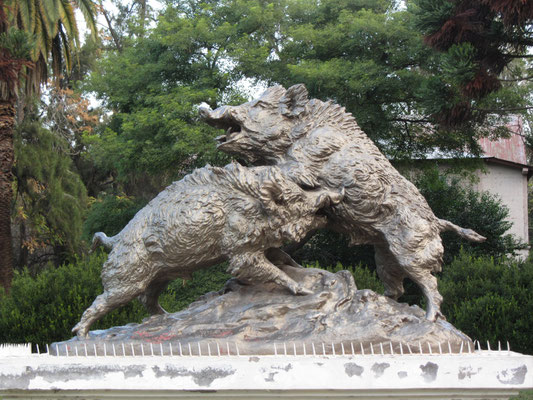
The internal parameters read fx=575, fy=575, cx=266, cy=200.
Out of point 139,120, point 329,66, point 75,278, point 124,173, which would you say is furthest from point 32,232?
point 329,66

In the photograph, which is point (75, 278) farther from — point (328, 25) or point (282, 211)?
point (328, 25)

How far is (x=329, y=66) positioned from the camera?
1171cm

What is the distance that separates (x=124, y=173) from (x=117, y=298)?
10.1m

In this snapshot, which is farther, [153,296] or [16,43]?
[16,43]

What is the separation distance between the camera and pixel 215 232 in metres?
4.18

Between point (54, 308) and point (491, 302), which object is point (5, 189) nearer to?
point (54, 308)

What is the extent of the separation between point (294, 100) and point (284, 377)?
2.24 meters

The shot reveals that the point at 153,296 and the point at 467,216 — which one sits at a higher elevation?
the point at 153,296

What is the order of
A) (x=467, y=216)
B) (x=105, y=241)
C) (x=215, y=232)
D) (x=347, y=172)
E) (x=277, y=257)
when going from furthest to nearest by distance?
(x=467, y=216) → (x=277, y=257) → (x=105, y=241) → (x=347, y=172) → (x=215, y=232)

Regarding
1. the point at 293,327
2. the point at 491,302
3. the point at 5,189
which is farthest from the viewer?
the point at 5,189

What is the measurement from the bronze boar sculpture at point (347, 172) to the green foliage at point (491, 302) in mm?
3910

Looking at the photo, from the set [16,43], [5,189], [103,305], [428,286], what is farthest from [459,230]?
[5,189]

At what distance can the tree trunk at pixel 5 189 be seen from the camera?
11.1m

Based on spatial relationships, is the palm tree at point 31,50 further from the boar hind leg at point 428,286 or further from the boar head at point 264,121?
the boar hind leg at point 428,286
